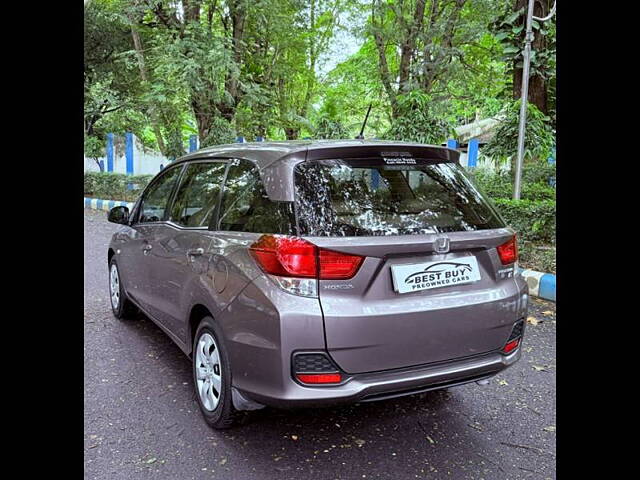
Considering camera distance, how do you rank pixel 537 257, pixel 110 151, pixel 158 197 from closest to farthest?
pixel 158 197, pixel 537 257, pixel 110 151

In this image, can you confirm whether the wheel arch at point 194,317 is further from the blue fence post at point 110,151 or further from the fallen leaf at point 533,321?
the blue fence post at point 110,151

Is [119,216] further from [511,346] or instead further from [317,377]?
[511,346]

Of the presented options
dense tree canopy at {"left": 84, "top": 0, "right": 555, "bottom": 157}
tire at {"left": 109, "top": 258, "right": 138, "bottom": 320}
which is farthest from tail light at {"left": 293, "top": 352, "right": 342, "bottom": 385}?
dense tree canopy at {"left": 84, "top": 0, "right": 555, "bottom": 157}

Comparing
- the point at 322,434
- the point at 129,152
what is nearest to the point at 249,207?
the point at 322,434

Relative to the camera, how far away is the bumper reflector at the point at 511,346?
262 centimetres

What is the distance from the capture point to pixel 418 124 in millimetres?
8891

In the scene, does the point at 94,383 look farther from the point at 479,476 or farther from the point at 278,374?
the point at 479,476

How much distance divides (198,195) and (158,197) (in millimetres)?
780

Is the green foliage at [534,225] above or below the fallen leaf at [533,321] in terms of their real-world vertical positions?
above

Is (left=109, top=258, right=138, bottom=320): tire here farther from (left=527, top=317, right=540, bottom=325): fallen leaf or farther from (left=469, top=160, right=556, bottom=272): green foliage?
(left=469, top=160, right=556, bottom=272): green foliage

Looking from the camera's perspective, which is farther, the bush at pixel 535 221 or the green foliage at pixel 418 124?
the green foliage at pixel 418 124

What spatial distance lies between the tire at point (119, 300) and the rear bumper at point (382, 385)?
95.5 inches

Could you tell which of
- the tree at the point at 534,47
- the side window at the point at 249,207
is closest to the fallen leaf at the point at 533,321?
the side window at the point at 249,207
